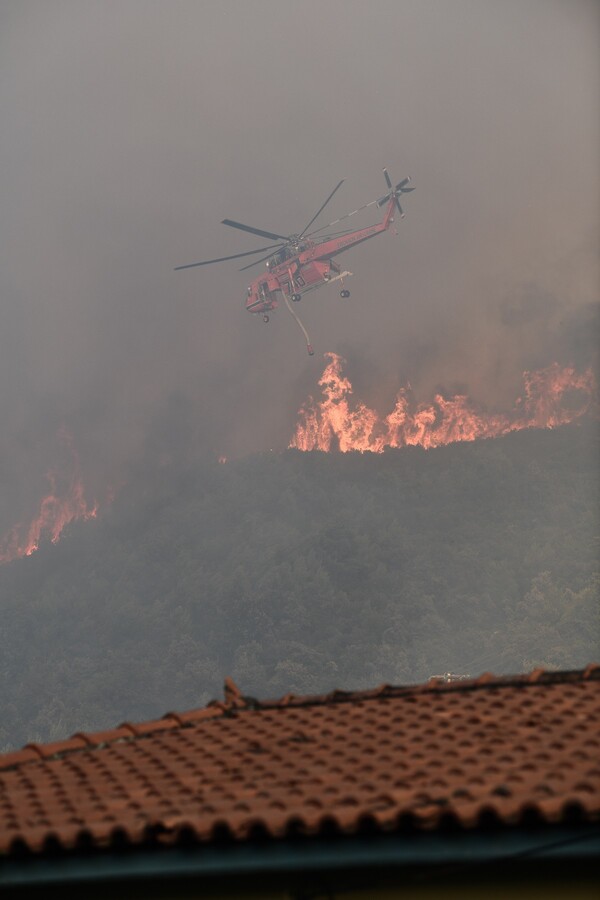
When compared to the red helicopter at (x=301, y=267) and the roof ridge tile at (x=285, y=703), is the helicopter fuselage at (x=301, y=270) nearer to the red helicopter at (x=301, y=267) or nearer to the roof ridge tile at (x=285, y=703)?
the red helicopter at (x=301, y=267)

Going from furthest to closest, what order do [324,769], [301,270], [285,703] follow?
1. [301,270]
2. [285,703]
3. [324,769]

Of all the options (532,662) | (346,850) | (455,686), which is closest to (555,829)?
(346,850)

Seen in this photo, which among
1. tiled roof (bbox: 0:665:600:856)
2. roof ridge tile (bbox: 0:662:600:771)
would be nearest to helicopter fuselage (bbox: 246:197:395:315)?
roof ridge tile (bbox: 0:662:600:771)

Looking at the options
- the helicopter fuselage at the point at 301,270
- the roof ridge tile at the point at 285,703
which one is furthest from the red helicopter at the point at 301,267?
the roof ridge tile at the point at 285,703

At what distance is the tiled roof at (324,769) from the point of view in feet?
29.3

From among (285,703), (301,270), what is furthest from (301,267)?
(285,703)

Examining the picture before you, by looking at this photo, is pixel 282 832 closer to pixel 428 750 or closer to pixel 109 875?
pixel 109 875

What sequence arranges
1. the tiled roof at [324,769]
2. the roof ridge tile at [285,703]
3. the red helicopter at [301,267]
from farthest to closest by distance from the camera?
the red helicopter at [301,267]
the roof ridge tile at [285,703]
the tiled roof at [324,769]

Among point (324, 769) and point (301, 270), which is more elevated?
point (301, 270)

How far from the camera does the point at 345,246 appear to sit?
111m

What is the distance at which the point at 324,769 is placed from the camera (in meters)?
10.6

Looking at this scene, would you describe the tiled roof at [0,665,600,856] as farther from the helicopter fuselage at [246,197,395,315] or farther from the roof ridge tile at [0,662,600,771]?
the helicopter fuselage at [246,197,395,315]

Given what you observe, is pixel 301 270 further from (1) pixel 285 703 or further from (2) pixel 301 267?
(1) pixel 285 703

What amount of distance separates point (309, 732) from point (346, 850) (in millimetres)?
3321
